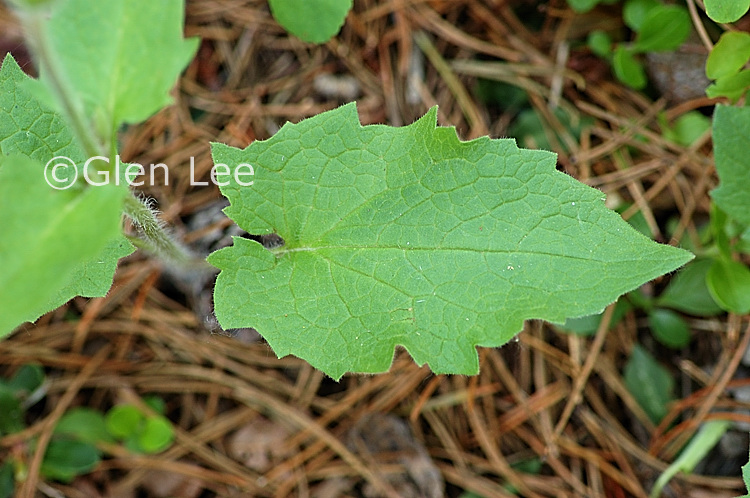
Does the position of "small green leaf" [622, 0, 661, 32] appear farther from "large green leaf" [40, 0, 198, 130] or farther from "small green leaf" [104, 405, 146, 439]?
"small green leaf" [104, 405, 146, 439]

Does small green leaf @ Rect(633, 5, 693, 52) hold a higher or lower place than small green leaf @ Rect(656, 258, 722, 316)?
higher

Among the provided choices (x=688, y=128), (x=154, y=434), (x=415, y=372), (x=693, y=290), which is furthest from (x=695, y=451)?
(x=154, y=434)

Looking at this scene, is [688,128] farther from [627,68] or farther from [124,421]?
[124,421]

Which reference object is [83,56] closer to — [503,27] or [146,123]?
[146,123]

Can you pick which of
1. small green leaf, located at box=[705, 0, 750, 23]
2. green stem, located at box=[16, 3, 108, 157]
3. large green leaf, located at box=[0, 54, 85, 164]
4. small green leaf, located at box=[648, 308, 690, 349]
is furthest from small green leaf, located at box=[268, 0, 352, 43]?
small green leaf, located at box=[648, 308, 690, 349]

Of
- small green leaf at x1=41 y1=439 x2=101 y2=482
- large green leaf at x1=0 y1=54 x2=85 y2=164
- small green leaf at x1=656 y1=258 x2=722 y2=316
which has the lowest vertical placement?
small green leaf at x1=41 y1=439 x2=101 y2=482
